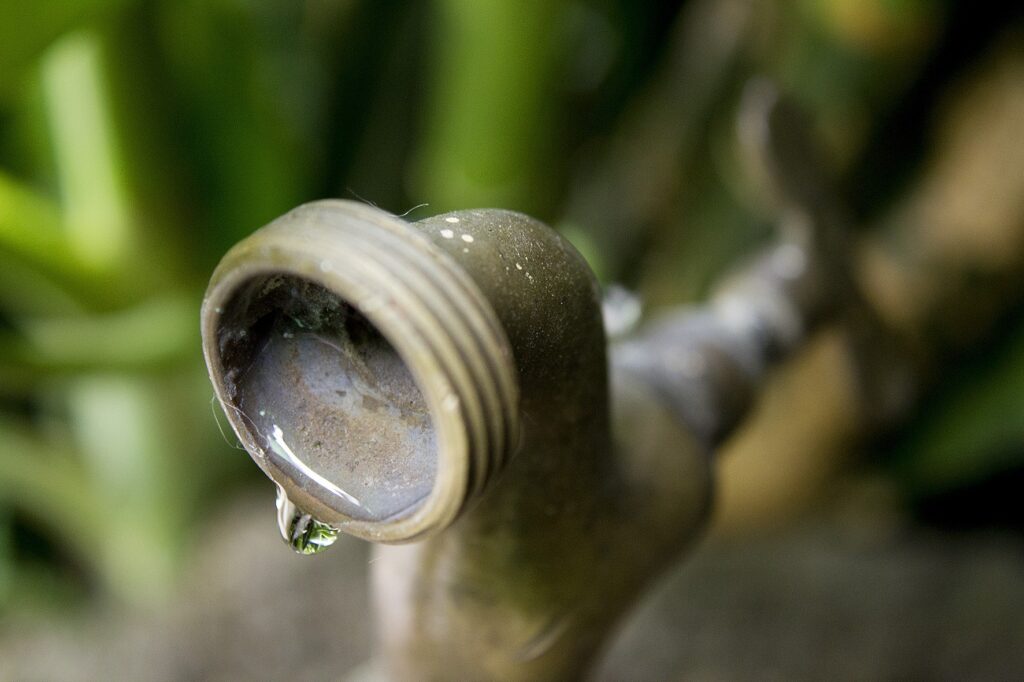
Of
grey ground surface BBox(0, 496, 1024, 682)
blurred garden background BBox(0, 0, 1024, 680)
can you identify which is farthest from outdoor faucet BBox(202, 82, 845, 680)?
grey ground surface BBox(0, 496, 1024, 682)

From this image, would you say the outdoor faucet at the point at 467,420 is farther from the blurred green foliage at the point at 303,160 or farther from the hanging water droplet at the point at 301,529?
the blurred green foliage at the point at 303,160

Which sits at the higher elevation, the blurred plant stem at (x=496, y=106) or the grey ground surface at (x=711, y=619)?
the blurred plant stem at (x=496, y=106)

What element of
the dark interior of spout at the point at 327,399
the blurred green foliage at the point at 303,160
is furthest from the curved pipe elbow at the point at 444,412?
the blurred green foliage at the point at 303,160

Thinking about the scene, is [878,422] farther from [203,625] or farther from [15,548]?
[15,548]

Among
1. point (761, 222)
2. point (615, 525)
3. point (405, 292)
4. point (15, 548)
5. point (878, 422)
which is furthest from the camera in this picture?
point (15, 548)

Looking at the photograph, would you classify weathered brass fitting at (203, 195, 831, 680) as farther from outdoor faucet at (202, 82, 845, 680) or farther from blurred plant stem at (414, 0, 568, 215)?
blurred plant stem at (414, 0, 568, 215)

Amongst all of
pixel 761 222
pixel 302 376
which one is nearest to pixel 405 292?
pixel 302 376
